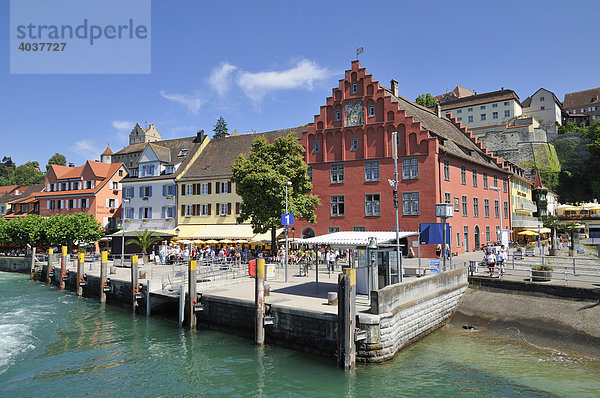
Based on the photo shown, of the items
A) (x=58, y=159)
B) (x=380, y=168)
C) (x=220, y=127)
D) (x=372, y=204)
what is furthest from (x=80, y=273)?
(x=58, y=159)

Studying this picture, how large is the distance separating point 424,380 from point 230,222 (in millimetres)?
37911

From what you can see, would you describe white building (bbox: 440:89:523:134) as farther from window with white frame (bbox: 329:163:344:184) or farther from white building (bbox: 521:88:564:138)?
window with white frame (bbox: 329:163:344:184)

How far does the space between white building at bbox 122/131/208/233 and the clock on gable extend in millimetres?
24154

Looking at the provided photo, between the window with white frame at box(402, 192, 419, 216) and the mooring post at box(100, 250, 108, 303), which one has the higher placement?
the window with white frame at box(402, 192, 419, 216)

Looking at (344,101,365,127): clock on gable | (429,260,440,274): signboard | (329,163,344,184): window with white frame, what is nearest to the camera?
(429,260,440,274): signboard

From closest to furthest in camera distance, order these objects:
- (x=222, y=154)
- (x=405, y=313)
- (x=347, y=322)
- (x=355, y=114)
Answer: (x=347, y=322) < (x=405, y=313) < (x=355, y=114) < (x=222, y=154)

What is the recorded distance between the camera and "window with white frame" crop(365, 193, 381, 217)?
42.0m

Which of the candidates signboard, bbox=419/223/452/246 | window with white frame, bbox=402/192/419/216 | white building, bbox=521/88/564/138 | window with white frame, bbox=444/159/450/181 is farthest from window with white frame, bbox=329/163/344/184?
white building, bbox=521/88/564/138

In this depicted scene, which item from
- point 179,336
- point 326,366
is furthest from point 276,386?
point 179,336

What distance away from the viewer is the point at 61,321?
2564cm

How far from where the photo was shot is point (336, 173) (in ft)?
146

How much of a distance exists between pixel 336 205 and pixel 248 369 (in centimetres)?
2848

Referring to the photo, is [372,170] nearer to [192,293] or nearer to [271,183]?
[271,183]

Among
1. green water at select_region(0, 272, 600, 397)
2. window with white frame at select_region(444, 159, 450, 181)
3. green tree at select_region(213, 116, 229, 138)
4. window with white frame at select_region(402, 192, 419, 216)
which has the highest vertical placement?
green tree at select_region(213, 116, 229, 138)
